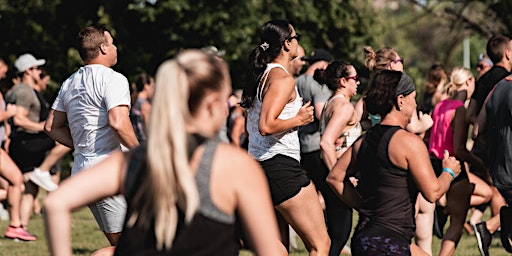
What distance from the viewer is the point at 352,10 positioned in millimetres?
25609

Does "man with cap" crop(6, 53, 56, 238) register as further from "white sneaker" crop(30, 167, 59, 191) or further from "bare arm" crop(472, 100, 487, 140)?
"bare arm" crop(472, 100, 487, 140)

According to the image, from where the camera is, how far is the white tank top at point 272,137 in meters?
6.80

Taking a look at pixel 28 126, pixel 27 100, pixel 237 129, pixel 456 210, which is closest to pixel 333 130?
pixel 456 210

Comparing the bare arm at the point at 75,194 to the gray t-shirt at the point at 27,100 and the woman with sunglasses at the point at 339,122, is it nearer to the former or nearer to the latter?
the woman with sunglasses at the point at 339,122

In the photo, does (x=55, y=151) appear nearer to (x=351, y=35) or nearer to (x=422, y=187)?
(x=422, y=187)

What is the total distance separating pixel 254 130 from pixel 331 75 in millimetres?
1362

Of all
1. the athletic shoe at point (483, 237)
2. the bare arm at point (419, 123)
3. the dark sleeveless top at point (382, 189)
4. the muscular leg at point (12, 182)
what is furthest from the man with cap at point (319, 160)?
the muscular leg at point (12, 182)

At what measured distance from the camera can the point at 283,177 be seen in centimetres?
674

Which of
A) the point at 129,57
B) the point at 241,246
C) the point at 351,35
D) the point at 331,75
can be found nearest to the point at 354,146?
the point at 331,75

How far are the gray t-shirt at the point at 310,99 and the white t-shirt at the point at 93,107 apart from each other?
3.22 meters

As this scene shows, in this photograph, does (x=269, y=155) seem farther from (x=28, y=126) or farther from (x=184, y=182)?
(x=28, y=126)

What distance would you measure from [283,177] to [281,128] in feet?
1.14

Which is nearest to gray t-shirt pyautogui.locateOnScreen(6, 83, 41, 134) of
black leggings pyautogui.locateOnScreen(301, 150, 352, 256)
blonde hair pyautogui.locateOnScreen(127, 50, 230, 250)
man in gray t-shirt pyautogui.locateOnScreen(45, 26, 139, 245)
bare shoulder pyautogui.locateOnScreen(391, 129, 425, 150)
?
black leggings pyautogui.locateOnScreen(301, 150, 352, 256)

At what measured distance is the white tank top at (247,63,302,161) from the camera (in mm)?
6805
